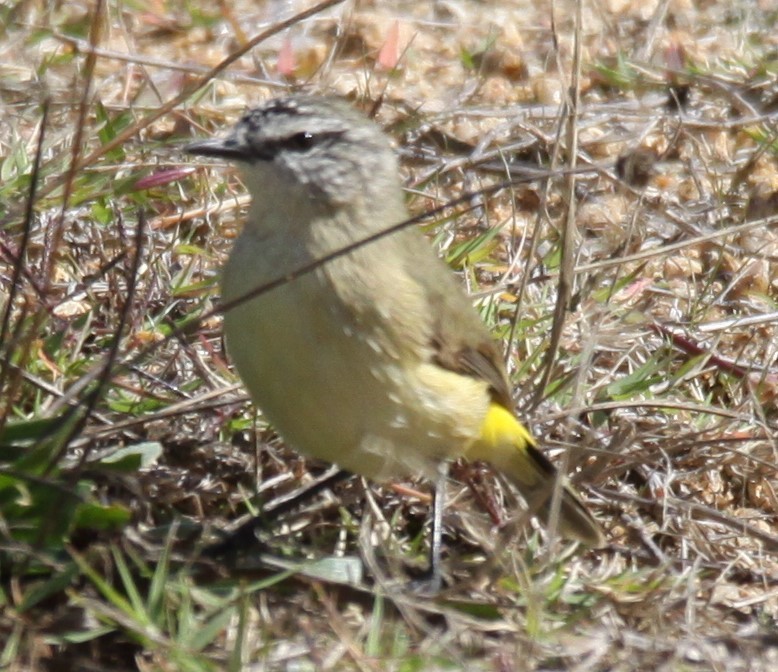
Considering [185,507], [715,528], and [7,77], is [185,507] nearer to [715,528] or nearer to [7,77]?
[715,528]

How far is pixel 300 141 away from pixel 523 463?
125cm

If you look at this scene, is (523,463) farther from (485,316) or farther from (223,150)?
(223,150)

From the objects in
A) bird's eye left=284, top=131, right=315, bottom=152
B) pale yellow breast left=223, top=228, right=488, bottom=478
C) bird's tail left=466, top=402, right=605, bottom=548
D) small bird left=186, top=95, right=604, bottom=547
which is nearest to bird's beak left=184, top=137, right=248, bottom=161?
small bird left=186, top=95, right=604, bottom=547

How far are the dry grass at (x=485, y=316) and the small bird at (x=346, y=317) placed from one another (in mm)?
204

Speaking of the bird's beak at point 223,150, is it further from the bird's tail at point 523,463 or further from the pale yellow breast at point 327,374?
the bird's tail at point 523,463

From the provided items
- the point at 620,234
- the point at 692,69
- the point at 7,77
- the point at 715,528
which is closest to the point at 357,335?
the point at 715,528

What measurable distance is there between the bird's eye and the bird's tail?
101 cm

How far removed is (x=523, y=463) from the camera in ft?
15.1

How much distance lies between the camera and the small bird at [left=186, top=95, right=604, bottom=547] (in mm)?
3938

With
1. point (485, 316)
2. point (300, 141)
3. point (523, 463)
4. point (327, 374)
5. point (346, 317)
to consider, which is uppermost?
point (300, 141)

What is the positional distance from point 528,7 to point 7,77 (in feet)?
8.59

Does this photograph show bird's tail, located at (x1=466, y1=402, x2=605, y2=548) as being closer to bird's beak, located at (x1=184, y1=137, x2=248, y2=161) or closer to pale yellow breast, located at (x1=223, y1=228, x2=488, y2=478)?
pale yellow breast, located at (x1=223, y1=228, x2=488, y2=478)

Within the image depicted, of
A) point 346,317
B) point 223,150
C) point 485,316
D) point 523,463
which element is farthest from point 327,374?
point 485,316

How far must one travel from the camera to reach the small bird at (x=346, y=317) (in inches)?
155
